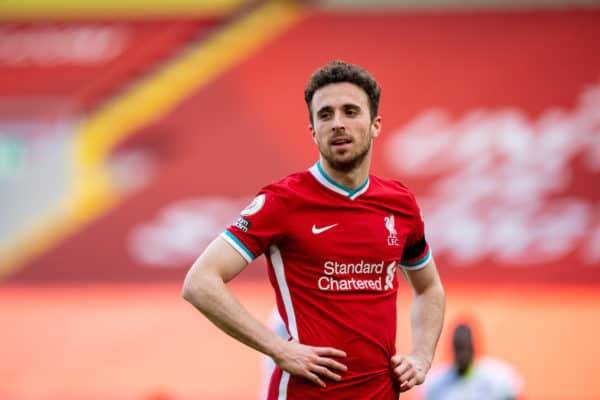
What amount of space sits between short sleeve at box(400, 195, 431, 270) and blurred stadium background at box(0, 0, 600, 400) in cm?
507

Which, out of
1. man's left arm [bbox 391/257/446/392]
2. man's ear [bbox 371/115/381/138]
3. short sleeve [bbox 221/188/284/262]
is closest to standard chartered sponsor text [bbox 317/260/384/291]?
short sleeve [bbox 221/188/284/262]

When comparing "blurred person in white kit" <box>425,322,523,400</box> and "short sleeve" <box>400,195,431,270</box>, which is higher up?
"short sleeve" <box>400,195,431,270</box>

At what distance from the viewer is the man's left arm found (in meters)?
3.40

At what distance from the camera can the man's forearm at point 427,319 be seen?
351cm

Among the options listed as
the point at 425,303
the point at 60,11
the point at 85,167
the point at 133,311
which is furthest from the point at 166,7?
the point at 425,303

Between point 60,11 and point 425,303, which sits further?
point 60,11

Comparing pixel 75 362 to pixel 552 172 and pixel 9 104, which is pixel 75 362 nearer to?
pixel 9 104

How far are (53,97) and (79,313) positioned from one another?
6.64 ft

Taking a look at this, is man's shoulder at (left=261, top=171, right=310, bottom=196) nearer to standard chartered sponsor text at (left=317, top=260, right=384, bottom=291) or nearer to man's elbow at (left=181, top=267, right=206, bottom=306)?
standard chartered sponsor text at (left=317, top=260, right=384, bottom=291)

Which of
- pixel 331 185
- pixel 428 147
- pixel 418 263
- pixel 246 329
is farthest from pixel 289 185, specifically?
pixel 428 147

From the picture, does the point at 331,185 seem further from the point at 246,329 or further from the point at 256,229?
the point at 246,329

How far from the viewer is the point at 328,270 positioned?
3.22 metres

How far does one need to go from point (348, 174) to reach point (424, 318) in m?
0.65

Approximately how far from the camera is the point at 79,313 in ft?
29.5
